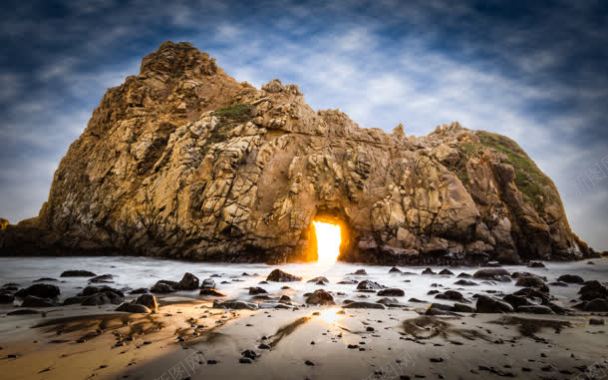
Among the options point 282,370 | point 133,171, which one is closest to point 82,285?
point 282,370

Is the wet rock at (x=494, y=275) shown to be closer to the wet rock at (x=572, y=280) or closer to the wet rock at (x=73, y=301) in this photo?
the wet rock at (x=572, y=280)

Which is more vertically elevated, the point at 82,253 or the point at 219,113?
the point at 219,113

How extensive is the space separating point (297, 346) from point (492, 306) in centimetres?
490

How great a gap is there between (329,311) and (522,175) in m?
29.9

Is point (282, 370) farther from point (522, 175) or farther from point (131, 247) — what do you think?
point (522, 175)

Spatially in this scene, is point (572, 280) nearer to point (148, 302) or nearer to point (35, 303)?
point (148, 302)

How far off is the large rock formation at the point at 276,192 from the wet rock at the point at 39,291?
11110 mm

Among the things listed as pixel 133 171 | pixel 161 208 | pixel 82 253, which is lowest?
pixel 82 253

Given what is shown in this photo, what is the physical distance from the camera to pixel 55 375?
2910 millimetres

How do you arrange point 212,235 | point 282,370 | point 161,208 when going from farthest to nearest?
point 161,208, point 212,235, point 282,370

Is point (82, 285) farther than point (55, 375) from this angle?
Yes

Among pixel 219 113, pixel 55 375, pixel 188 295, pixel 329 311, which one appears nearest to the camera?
pixel 55 375

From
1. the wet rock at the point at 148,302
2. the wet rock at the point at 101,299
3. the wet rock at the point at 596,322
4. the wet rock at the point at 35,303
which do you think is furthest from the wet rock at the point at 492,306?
the wet rock at the point at 35,303

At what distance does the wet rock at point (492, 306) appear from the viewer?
6340 mm
